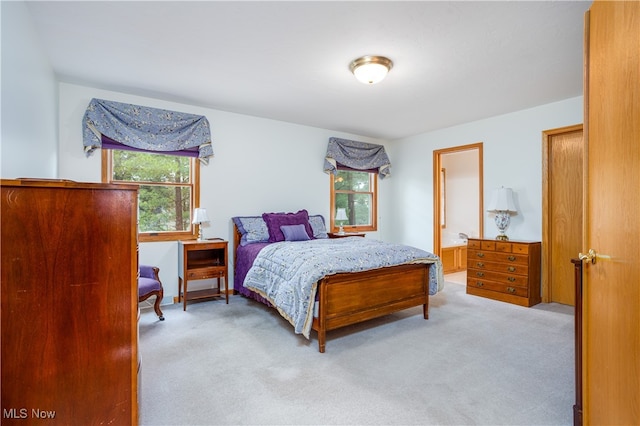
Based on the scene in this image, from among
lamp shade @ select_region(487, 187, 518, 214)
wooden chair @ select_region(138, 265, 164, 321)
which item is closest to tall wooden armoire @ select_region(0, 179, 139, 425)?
wooden chair @ select_region(138, 265, 164, 321)

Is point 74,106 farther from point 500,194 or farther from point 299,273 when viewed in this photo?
point 500,194

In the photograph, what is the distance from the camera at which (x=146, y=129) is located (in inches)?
142

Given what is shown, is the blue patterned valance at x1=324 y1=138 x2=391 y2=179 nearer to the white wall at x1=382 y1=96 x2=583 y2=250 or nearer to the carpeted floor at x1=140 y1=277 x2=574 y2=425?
the white wall at x1=382 y1=96 x2=583 y2=250

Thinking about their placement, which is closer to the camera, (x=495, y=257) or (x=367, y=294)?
(x=367, y=294)

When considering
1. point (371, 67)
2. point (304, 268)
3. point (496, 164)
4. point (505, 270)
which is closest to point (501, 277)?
point (505, 270)

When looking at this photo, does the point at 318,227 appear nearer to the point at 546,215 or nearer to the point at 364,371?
the point at 364,371

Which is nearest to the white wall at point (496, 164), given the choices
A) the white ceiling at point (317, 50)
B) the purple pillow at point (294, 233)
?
the white ceiling at point (317, 50)

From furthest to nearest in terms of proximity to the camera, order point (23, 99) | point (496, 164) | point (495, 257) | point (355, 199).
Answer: point (355, 199), point (496, 164), point (495, 257), point (23, 99)

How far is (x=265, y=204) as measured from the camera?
4570 mm

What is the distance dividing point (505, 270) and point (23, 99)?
4.83 m

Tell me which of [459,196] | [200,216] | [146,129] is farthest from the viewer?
[459,196]

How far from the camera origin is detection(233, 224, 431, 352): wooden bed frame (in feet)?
8.40

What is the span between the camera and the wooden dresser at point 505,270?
3.78m

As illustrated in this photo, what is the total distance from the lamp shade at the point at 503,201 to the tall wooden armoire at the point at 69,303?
4.17 meters
